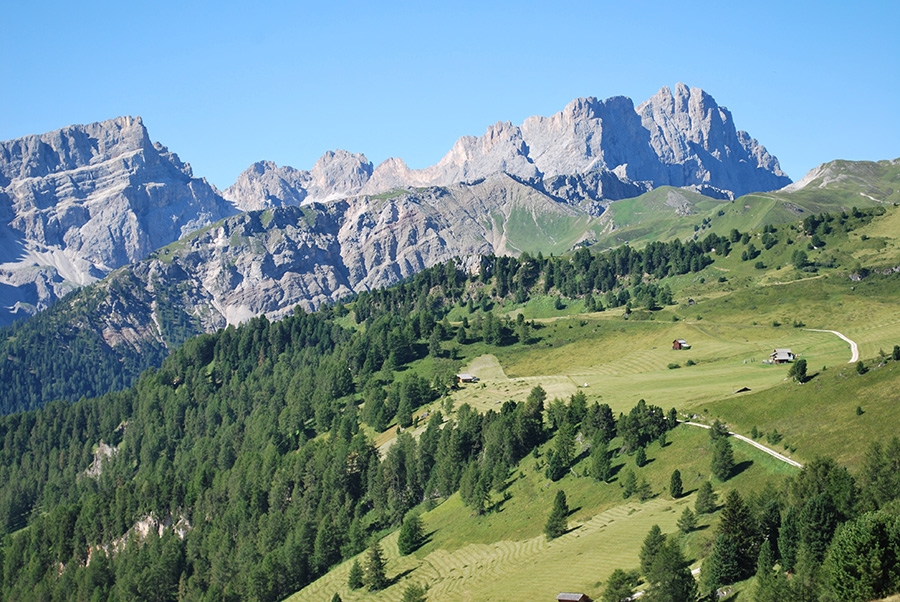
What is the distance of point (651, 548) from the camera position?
88875 mm

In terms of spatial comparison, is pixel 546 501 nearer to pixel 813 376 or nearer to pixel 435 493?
pixel 435 493

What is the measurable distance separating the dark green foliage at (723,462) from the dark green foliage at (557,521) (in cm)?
2017

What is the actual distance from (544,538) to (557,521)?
3028mm

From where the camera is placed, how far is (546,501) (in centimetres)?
13138

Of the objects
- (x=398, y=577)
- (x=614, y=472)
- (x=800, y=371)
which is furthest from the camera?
(x=800, y=371)

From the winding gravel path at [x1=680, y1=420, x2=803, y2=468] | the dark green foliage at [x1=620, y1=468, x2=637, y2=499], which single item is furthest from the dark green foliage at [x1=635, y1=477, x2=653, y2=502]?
the winding gravel path at [x1=680, y1=420, x2=803, y2=468]

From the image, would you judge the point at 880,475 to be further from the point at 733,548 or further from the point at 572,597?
the point at 572,597

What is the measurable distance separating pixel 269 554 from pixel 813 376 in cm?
9471

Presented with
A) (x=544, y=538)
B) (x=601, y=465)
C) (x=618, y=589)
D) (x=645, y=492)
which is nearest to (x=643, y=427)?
(x=601, y=465)

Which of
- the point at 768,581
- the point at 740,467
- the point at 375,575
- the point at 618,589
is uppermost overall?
the point at 740,467

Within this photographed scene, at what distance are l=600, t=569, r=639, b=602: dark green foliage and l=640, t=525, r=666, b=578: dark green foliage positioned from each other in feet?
6.75

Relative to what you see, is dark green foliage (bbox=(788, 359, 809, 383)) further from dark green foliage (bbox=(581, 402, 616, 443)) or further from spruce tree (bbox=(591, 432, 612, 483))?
spruce tree (bbox=(591, 432, 612, 483))

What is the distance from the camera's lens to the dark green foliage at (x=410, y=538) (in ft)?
446

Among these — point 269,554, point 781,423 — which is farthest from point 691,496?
point 269,554
